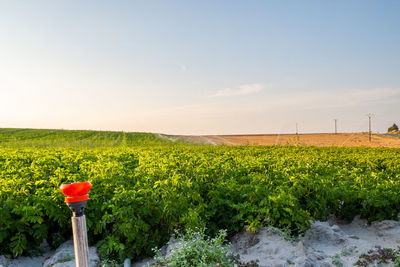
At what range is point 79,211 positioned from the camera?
8.91ft

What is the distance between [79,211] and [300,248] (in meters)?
2.88

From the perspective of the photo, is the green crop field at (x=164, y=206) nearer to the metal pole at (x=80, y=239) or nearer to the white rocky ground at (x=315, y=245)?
the white rocky ground at (x=315, y=245)

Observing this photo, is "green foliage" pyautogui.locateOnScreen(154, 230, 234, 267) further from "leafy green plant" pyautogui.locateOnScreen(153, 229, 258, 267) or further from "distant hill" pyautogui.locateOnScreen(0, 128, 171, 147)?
"distant hill" pyautogui.locateOnScreen(0, 128, 171, 147)

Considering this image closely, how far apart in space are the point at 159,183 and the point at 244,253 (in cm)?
164

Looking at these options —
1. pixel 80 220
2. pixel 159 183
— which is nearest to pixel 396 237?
pixel 159 183

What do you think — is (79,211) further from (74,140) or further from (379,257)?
(74,140)

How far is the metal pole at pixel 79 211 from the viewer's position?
8.42 ft

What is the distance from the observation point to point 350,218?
5883 millimetres

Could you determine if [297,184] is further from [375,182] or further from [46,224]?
[46,224]

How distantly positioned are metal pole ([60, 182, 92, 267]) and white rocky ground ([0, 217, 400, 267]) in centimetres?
151

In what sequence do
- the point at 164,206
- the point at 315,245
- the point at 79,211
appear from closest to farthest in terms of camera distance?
the point at 79,211 → the point at 164,206 → the point at 315,245

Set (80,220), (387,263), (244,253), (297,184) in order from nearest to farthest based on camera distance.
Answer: (80,220)
(387,263)
(244,253)
(297,184)

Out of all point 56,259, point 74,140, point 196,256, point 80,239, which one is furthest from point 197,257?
point 74,140

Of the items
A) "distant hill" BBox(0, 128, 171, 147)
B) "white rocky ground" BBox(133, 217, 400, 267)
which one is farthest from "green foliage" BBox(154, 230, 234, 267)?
"distant hill" BBox(0, 128, 171, 147)
